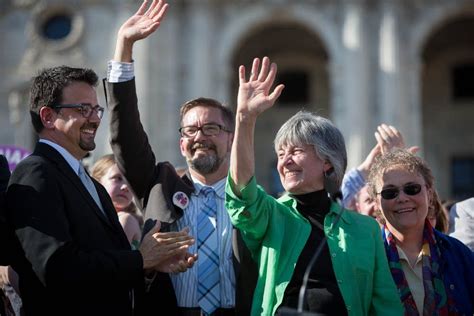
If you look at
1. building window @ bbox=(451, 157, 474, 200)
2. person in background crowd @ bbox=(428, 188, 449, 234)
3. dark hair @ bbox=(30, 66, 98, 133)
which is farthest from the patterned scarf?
building window @ bbox=(451, 157, 474, 200)

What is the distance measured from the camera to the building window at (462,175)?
25.3m

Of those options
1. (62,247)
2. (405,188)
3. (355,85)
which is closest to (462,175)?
(355,85)

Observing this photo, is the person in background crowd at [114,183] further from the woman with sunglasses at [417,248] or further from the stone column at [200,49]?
the stone column at [200,49]

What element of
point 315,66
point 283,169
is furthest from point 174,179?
point 315,66

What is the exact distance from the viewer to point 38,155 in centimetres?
416

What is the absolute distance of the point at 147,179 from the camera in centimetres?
493

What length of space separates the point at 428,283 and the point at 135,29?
2387 millimetres

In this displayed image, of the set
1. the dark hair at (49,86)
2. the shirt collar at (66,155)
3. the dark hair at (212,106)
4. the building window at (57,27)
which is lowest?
the shirt collar at (66,155)

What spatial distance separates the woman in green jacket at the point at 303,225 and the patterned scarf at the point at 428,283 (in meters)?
0.30

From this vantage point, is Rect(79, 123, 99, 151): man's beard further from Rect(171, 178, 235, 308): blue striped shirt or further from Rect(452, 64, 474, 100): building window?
Rect(452, 64, 474, 100): building window

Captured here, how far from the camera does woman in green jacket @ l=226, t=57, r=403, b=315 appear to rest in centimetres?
420

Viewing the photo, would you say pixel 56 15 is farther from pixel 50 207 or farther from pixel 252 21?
pixel 50 207

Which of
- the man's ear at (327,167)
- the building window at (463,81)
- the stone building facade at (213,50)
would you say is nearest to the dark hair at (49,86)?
the man's ear at (327,167)

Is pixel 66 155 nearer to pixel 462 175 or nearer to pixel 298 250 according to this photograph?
pixel 298 250
